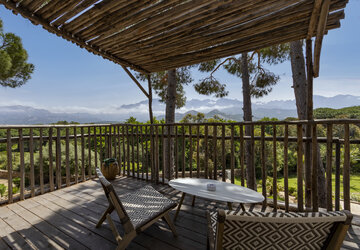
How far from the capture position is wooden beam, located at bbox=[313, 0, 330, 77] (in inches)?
79.4

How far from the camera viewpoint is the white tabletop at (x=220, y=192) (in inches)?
77.0

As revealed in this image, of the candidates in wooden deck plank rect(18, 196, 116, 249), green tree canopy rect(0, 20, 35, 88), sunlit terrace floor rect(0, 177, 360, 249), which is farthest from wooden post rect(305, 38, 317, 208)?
green tree canopy rect(0, 20, 35, 88)

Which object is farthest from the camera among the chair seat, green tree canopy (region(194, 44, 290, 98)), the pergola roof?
green tree canopy (region(194, 44, 290, 98))

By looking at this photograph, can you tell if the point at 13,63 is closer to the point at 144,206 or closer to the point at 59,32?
the point at 59,32

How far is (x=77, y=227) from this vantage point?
233 centimetres

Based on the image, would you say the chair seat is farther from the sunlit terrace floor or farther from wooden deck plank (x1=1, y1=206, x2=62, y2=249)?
wooden deck plank (x1=1, y1=206, x2=62, y2=249)

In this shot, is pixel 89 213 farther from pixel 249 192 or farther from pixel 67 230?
pixel 249 192

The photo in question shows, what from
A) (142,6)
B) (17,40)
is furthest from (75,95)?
(142,6)

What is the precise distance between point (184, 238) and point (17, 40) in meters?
12.7

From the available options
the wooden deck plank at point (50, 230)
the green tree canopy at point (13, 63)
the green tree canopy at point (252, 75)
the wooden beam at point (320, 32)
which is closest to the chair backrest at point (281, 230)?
the wooden deck plank at point (50, 230)

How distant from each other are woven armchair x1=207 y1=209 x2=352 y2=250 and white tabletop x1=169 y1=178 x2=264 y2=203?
33.4 inches

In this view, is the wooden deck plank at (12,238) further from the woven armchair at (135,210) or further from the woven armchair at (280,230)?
the woven armchair at (280,230)

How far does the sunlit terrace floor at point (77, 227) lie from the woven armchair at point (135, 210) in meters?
0.17

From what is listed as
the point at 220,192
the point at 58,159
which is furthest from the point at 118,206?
the point at 58,159
